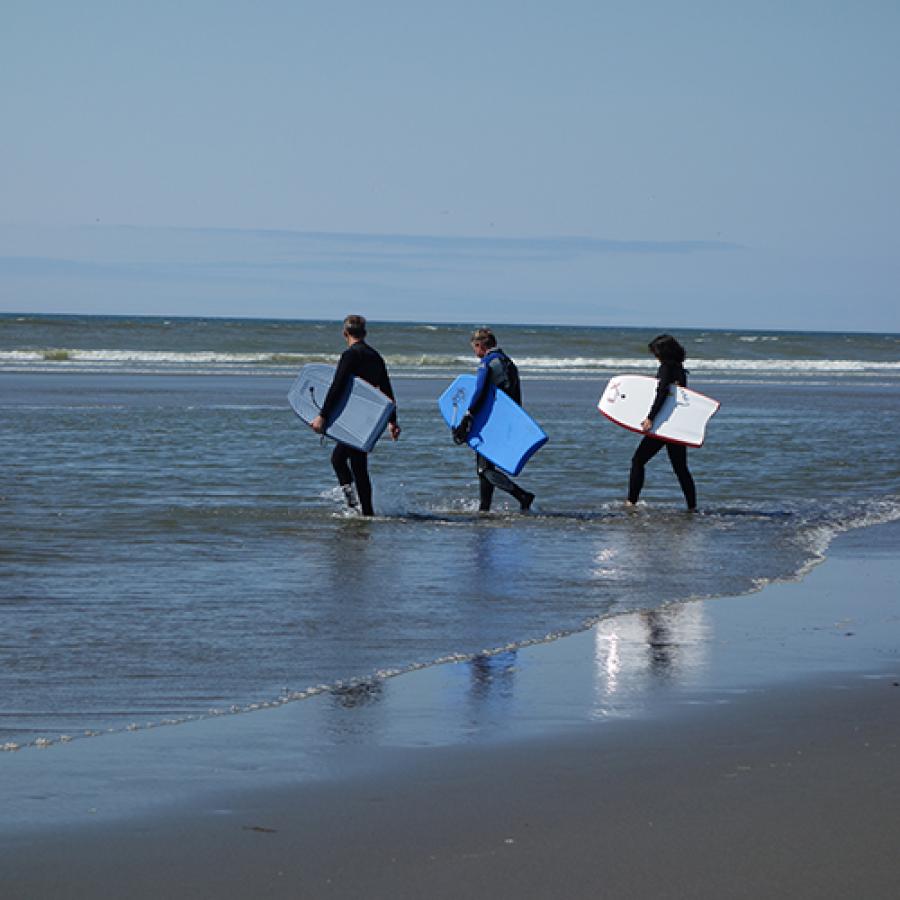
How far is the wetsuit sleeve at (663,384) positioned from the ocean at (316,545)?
0.83m

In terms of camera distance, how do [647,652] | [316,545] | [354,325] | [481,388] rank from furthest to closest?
[481,388] → [354,325] → [316,545] → [647,652]

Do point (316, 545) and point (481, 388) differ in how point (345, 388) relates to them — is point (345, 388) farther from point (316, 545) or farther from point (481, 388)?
point (316, 545)

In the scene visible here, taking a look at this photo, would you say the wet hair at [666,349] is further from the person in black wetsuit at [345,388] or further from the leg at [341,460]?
the leg at [341,460]

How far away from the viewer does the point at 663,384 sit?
39.7ft

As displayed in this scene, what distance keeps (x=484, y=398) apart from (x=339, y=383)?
1.27m

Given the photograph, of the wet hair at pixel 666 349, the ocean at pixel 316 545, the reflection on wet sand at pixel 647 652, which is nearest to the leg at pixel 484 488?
the ocean at pixel 316 545

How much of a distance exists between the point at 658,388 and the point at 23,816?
8.64 m

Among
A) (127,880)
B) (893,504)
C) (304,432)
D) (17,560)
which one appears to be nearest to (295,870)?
(127,880)

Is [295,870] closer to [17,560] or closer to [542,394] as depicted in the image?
[17,560]

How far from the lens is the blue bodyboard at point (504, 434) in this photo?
11.7 meters

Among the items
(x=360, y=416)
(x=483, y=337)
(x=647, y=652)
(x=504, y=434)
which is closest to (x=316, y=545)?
(x=360, y=416)

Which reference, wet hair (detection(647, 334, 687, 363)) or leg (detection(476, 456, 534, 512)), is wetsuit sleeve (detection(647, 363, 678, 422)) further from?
leg (detection(476, 456, 534, 512))

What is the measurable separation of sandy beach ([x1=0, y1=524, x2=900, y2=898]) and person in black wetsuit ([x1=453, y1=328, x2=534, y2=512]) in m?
5.72

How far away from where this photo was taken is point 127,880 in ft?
11.8
